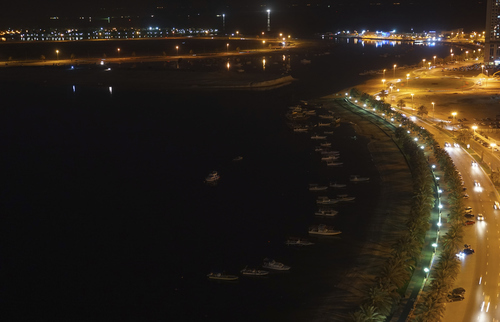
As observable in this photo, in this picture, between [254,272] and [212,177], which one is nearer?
[254,272]

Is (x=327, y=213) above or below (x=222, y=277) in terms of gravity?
above

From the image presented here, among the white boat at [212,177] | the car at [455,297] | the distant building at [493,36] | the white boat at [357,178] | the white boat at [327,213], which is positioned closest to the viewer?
the car at [455,297]

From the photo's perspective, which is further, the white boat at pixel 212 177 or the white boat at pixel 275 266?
the white boat at pixel 212 177

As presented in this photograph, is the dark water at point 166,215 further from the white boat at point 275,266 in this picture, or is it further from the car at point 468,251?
the car at point 468,251

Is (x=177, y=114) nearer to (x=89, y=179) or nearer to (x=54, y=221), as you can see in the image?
(x=89, y=179)

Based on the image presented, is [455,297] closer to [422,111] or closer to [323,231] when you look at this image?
[323,231]

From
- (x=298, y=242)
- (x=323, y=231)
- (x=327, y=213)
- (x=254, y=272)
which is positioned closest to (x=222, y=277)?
(x=254, y=272)

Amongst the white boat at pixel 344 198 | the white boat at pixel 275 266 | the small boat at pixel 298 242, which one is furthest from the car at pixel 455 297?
the white boat at pixel 344 198
